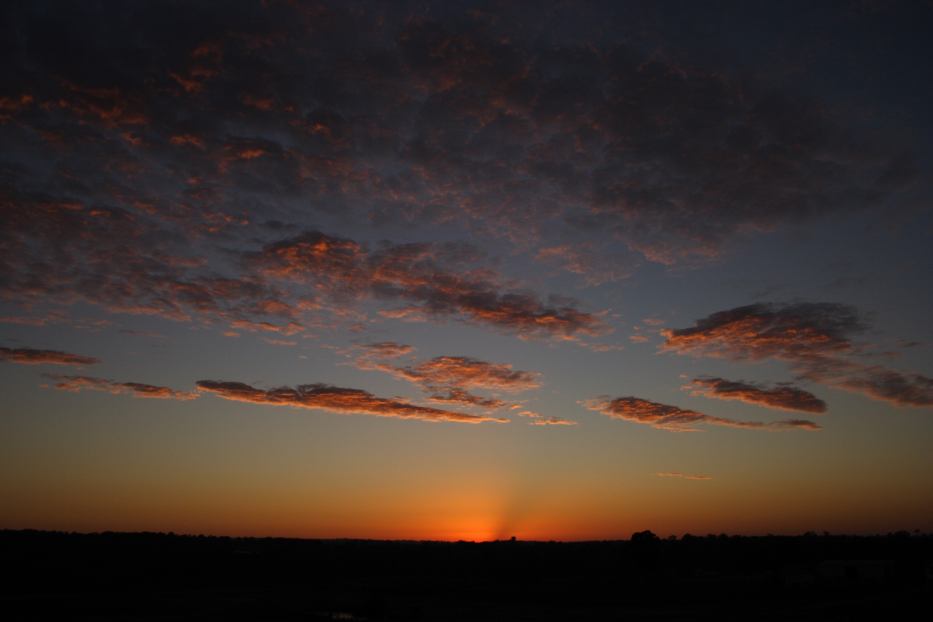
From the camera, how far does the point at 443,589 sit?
7225 cm

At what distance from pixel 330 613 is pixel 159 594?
2004 cm

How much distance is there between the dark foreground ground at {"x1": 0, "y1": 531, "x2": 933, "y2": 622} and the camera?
169 ft

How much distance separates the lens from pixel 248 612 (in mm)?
51094

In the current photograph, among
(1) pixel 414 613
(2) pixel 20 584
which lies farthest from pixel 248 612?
(2) pixel 20 584

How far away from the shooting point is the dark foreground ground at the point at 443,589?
51.4 m

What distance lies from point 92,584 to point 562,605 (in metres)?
44.4

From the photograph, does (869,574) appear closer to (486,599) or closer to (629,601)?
(629,601)

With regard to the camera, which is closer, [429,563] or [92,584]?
[92,584]

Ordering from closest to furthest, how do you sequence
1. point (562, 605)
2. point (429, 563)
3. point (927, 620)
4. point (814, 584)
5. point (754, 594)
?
point (927, 620), point (562, 605), point (754, 594), point (814, 584), point (429, 563)

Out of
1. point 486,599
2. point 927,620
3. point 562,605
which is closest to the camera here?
point 927,620

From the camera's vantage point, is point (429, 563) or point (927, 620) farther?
point (429, 563)

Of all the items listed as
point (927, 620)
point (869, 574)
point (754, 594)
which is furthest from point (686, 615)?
point (869, 574)

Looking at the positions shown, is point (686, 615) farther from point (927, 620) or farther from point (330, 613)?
point (330, 613)

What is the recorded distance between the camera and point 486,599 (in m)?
63.2
